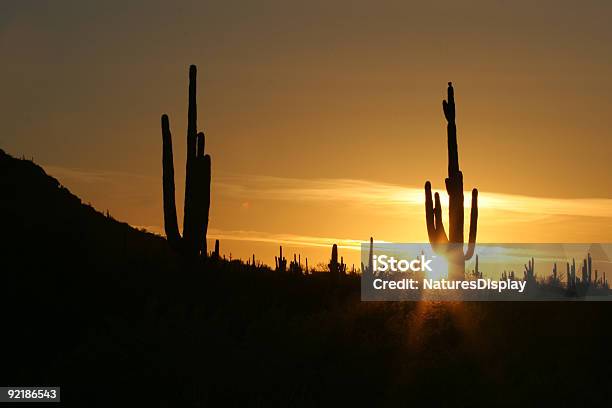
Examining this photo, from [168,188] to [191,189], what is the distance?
4.52 feet

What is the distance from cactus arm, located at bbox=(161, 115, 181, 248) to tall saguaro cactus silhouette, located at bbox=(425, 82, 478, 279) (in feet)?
27.8

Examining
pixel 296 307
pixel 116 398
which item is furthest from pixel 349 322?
pixel 116 398

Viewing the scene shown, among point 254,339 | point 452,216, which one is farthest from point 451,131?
point 254,339

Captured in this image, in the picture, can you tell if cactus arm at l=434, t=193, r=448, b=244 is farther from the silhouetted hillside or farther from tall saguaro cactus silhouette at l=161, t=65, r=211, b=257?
tall saguaro cactus silhouette at l=161, t=65, r=211, b=257

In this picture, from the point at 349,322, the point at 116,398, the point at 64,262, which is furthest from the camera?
the point at 64,262

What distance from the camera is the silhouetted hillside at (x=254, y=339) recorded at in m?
23.8

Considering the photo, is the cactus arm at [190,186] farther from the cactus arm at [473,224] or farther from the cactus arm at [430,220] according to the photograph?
the cactus arm at [473,224]

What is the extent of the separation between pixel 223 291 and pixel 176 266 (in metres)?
2.24

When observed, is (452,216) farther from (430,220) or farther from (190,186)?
(190,186)

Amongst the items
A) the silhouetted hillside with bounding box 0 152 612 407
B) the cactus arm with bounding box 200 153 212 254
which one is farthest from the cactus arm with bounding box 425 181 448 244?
the cactus arm with bounding box 200 153 212 254

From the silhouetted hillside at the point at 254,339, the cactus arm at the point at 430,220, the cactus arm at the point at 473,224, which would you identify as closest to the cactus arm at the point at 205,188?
the silhouetted hillside at the point at 254,339

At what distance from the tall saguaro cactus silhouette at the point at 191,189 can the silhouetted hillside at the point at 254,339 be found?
0.92 metres

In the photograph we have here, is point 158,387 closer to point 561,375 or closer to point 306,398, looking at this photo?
point 306,398

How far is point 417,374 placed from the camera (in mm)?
25047
